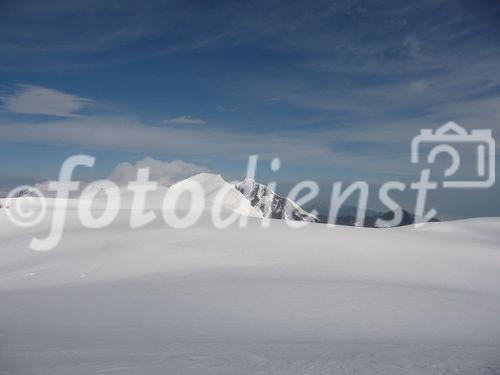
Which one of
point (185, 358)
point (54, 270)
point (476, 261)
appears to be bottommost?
point (54, 270)

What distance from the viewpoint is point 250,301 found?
1515 cm

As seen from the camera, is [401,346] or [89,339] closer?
[401,346]

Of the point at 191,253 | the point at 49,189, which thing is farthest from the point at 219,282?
the point at 49,189

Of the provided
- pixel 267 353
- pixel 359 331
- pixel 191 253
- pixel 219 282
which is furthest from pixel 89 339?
pixel 191 253

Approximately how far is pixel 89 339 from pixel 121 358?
7.98ft

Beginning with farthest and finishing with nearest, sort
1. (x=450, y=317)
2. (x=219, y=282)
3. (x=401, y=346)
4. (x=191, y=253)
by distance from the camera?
(x=191, y=253) → (x=219, y=282) → (x=450, y=317) → (x=401, y=346)

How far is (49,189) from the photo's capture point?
54.5 meters

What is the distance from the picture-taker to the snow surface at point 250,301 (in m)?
7.92

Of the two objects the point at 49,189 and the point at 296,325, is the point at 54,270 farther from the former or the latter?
the point at 49,189

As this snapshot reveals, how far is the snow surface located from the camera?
7.92 metres

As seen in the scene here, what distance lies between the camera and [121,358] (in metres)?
7.95

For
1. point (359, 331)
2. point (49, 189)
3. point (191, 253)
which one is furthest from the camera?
point (49, 189)

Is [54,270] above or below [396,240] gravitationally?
below

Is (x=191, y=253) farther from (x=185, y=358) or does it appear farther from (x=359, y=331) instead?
(x=185, y=358)
